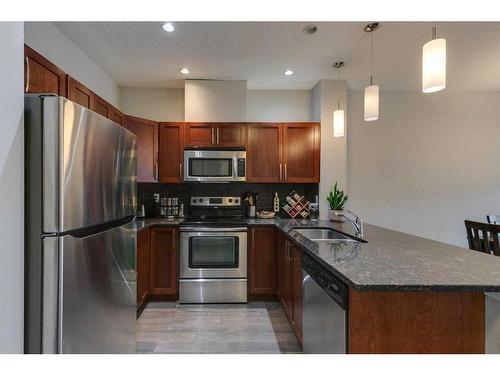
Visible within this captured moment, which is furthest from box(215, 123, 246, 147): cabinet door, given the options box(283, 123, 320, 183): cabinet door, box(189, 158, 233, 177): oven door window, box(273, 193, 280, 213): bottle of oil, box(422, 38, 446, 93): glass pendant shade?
box(422, 38, 446, 93): glass pendant shade

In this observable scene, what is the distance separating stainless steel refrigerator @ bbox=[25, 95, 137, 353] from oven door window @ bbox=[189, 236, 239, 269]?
4.96ft

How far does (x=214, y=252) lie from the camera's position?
300 centimetres

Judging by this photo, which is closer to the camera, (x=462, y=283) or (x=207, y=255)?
(x=462, y=283)

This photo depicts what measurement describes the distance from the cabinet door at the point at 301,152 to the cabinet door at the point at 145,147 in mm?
1624

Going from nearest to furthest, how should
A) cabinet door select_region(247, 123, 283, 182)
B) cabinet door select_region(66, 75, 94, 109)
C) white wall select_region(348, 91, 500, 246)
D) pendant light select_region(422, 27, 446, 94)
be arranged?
pendant light select_region(422, 27, 446, 94) → cabinet door select_region(66, 75, 94, 109) → cabinet door select_region(247, 123, 283, 182) → white wall select_region(348, 91, 500, 246)

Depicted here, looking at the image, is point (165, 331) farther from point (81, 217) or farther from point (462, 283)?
point (462, 283)

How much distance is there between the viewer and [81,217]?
1.21 m

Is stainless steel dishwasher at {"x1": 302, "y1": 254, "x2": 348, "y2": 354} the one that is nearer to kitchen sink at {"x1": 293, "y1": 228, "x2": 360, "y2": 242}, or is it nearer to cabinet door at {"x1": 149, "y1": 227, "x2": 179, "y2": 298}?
kitchen sink at {"x1": 293, "y1": 228, "x2": 360, "y2": 242}

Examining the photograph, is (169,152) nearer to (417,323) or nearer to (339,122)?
(339,122)

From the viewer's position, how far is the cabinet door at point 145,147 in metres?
3.07

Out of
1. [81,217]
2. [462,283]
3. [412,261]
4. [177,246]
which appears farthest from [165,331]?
[462,283]

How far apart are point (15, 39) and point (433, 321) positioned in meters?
2.08

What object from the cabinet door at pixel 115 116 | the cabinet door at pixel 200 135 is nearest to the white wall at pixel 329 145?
the cabinet door at pixel 200 135

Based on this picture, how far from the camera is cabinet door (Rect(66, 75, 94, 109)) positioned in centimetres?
184
